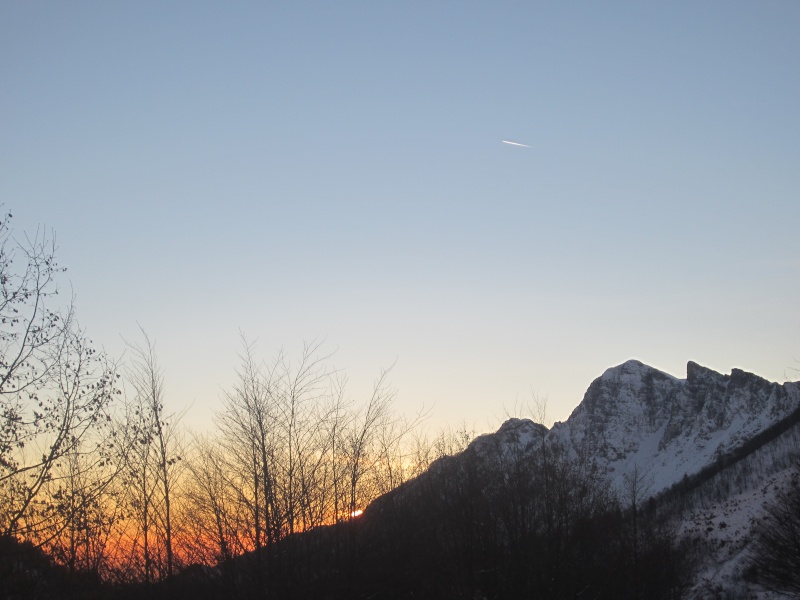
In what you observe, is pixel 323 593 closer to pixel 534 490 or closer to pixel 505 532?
pixel 505 532

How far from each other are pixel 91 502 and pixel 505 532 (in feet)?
40.1

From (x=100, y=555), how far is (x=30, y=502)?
17.0 ft

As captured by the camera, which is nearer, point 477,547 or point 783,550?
point 477,547

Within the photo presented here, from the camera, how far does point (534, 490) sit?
2253 cm

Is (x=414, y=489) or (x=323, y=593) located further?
(x=414, y=489)

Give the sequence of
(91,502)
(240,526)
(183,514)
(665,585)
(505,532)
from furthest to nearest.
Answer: (665,585) → (505,532) → (183,514) → (240,526) → (91,502)

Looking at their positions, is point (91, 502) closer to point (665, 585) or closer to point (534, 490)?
point (534, 490)

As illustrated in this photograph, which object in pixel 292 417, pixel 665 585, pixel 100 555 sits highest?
pixel 292 417

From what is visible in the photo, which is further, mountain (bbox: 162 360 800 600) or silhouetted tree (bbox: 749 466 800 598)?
silhouetted tree (bbox: 749 466 800 598)

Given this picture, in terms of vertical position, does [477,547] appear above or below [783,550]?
above

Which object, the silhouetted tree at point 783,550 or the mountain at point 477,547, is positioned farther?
the silhouetted tree at point 783,550

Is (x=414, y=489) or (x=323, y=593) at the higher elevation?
(x=414, y=489)

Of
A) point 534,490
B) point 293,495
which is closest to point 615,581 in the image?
point 534,490

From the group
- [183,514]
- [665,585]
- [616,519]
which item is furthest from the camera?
[616,519]
